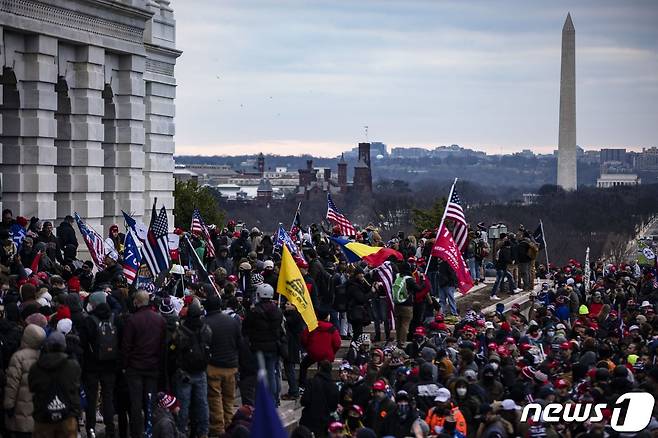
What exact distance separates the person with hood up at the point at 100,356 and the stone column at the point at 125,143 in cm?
1628

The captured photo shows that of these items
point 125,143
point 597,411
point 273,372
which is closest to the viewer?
point 597,411

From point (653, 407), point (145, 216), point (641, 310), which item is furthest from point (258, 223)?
point (653, 407)

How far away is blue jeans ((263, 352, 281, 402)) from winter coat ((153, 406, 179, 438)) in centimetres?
375

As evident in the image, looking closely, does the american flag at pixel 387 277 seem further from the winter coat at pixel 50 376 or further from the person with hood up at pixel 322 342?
the winter coat at pixel 50 376

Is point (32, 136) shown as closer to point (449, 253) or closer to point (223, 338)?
point (449, 253)

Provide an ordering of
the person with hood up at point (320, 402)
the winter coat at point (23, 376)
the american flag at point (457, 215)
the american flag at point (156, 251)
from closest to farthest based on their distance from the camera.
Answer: the winter coat at point (23, 376) → the person with hood up at point (320, 402) → the american flag at point (156, 251) → the american flag at point (457, 215)

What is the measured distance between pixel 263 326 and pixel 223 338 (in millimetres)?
1034

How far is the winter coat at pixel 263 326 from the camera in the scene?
19.2 meters

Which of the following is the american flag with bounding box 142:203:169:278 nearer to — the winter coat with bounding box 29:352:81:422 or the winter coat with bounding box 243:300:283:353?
the winter coat with bounding box 243:300:283:353

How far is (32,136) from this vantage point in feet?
97.7

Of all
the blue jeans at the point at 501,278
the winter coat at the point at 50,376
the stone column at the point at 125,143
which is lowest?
the blue jeans at the point at 501,278

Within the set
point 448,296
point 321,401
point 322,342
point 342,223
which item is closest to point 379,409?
point 321,401

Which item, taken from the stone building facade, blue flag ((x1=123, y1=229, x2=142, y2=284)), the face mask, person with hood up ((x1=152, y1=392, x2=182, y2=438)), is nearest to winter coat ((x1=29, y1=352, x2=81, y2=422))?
person with hood up ((x1=152, y1=392, x2=182, y2=438))

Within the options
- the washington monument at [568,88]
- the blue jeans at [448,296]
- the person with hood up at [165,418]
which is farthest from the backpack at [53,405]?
the washington monument at [568,88]
